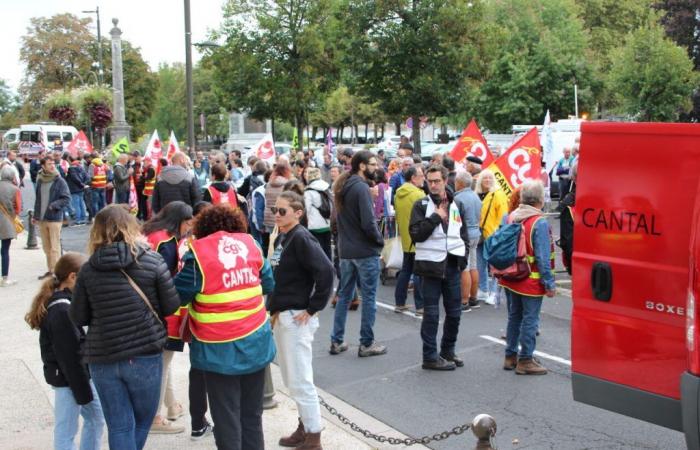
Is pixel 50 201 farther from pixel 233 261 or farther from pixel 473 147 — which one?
pixel 233 261

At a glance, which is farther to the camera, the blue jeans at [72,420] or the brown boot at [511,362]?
the brown boot at [511,362]

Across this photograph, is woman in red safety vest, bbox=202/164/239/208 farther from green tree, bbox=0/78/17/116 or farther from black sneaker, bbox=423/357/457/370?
green tree, bbox=0/78/17/116

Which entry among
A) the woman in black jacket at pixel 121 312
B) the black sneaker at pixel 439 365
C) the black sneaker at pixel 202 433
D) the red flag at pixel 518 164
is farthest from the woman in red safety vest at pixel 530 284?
the woman in black jacket at pixel 121 312

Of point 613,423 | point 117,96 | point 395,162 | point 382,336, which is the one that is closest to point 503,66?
point 117,96

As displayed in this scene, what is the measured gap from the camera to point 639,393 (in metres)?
4.56

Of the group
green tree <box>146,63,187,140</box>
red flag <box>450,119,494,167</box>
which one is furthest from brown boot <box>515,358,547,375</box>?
green tree <box>146,63,187,140</box>

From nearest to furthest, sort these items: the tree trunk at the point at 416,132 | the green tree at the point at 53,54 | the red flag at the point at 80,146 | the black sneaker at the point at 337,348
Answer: the black sneaker at the point at 337,348, the red flag at the point at 80,146, the tree trunk at the point at 416,132, the green tree at the point at 53,54

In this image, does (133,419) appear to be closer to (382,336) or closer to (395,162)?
(382,336)

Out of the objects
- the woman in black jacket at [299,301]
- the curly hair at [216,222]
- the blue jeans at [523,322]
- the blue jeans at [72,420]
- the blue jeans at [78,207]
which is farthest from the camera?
the blue jeans at [78,207]

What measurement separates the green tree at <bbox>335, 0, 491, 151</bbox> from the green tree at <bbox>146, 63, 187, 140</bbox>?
1806 inches

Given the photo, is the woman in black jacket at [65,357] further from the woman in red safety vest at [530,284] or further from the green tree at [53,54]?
the green tree at [53,54]

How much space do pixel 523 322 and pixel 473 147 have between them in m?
5.35

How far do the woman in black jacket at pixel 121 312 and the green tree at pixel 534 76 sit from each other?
32.5 metres

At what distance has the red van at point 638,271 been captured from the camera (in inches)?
169
